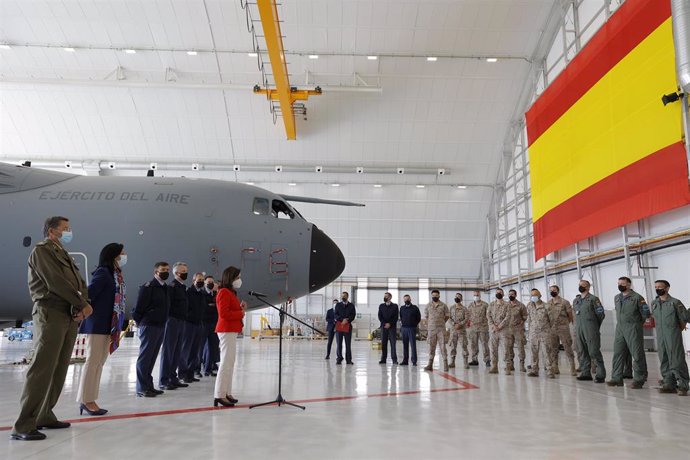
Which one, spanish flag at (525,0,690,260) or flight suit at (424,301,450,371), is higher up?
spanish flag at (525,0,690,260)

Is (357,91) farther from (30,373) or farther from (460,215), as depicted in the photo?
(30,373)

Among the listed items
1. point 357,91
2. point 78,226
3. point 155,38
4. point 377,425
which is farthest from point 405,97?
point 377,425

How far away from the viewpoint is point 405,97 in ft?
76.4

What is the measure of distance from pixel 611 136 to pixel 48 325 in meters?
15.8

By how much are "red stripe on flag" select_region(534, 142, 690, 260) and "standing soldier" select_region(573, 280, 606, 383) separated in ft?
17.0

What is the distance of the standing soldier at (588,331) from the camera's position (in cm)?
900

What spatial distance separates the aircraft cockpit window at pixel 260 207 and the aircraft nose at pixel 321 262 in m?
1.05

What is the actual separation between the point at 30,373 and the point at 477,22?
66.4ft

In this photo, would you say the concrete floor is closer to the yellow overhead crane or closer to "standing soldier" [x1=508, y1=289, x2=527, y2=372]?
A: "standing soldier" [x1=508, y1=289, x2=527, y2=372]

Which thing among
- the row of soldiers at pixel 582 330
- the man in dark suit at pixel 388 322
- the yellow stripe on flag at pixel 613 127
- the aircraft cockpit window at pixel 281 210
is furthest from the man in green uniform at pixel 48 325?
the yellow stripe on flag at pixel 613 127

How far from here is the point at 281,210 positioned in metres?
10.1

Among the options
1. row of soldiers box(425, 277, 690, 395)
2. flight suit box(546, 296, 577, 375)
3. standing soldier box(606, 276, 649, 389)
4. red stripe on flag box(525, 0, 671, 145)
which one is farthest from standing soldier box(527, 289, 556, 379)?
red stripe on flag box(525, 0, 671, 145)

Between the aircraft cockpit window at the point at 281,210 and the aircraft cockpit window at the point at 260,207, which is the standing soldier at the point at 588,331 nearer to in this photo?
the aircraft cockpit window at the point at 281,210

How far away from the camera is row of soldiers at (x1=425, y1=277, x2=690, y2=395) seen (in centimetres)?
778
